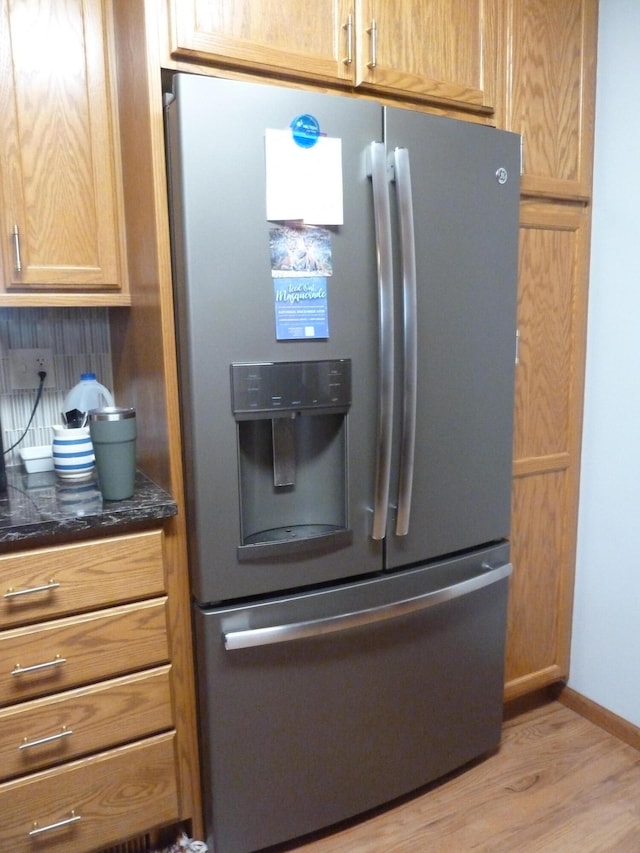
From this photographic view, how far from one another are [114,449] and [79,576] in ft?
0.88

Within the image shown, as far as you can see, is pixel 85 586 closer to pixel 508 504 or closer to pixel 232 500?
pixel 232 500

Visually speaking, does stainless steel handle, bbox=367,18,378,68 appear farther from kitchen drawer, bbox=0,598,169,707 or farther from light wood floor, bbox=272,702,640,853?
light wood floor, bbox=272,702,640,853

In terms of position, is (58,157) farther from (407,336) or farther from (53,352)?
(407,336)

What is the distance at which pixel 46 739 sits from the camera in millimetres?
1236

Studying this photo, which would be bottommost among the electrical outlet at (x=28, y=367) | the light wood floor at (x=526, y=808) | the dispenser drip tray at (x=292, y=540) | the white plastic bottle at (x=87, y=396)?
the light wood floor at (x=526, y=808)

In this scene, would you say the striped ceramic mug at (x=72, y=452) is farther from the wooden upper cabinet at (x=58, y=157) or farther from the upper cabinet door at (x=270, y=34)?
the upper cabinet door at (x=270, y=34)

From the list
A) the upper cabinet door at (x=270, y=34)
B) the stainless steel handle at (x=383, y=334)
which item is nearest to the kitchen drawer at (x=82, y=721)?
the stainless steel handle at (x=383, y=334)

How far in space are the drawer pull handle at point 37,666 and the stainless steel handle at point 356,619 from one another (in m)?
0.33

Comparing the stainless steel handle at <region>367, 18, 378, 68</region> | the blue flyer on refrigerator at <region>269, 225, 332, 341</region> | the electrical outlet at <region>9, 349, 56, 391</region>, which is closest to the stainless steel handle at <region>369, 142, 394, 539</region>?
the blue flyer on refrigerator at <region>269, 225, 332, 341</region>

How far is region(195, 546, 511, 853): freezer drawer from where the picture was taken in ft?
4.35

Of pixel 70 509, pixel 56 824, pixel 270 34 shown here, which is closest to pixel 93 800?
pixel 56 824

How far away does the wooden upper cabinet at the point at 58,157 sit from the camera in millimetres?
1338

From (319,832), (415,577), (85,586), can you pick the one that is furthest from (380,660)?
(85,586)

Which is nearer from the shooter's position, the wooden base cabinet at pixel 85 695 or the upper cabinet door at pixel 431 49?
the wooden base cabinet at pixel 85 695
